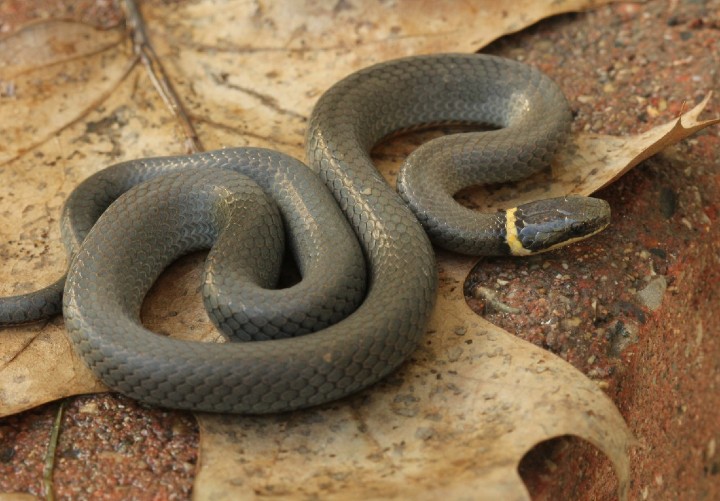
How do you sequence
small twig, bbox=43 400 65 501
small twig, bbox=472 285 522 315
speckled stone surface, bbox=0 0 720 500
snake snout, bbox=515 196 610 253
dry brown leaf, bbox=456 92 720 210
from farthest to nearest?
dry brown leaf, bbox=456 92 720 210
snake snout, bbox=515 196 610 253
small twig, bbox=472 285 522 315
speckled stone surface, bbox=0 0 720 500
small twig, bbox=43 400 65 501

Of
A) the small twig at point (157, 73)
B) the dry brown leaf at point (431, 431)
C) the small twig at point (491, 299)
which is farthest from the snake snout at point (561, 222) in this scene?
the small twig at point (157, 73)

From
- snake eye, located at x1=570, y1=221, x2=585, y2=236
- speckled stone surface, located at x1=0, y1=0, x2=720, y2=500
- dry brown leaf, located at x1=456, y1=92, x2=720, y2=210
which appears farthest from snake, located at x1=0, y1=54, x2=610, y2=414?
speckled stone surface, located at x1=0, y1=0, x2=720, y2=500

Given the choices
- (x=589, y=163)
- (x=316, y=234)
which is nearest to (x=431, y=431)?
(x=316, y=234)

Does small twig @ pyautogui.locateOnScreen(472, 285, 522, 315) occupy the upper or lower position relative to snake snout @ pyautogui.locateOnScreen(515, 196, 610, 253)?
lower

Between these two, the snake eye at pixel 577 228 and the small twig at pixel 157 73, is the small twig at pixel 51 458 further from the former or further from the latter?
the snake eye at pixel 577 228

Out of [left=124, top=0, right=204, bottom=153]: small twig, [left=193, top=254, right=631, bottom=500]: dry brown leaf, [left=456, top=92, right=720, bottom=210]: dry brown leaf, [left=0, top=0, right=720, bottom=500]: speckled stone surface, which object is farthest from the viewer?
[left=124, top=0, right=204, bottom=153]: small twig

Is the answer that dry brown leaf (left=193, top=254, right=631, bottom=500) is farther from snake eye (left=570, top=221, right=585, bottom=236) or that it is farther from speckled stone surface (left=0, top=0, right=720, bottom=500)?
snake eye (left=570, top=221, right=585, bottom=236)

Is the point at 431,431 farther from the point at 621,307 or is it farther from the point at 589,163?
the point at 589,163
